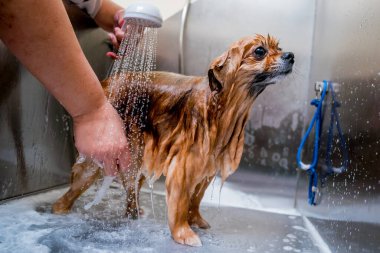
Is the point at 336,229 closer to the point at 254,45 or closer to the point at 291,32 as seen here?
the point at 254,45

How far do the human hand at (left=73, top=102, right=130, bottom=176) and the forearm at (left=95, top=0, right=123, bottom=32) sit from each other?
3.11 feet

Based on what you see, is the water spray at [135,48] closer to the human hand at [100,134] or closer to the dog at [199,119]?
the dog at [199,119]

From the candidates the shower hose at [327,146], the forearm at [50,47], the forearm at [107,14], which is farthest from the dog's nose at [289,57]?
the forearm at [107,14]

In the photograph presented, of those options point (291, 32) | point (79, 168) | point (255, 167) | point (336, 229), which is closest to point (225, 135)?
point (336, 229)

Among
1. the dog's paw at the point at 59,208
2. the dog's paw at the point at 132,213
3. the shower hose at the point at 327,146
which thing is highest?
the shower hose at the point at 327,146

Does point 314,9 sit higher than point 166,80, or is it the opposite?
point 314,9

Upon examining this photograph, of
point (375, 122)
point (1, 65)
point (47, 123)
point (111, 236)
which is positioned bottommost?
point (111, 236)

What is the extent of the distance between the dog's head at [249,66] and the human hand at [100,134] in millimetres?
362

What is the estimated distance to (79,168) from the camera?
1540mm

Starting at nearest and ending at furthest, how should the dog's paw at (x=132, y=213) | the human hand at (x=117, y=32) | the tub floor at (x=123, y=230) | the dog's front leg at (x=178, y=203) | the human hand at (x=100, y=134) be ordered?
1. the human hand at (x=100, y=134)
2. the tub floor at (x=123, y=230)
3. the dog's front leg at (x=178, y=203)
4. the dog's paw at (x=132, y=213)
5. the human hand at (x=117, y=32)

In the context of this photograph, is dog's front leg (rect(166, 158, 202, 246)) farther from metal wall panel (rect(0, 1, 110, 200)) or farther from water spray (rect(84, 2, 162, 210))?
metal wall panel (rect(0, 1, 110, 200))

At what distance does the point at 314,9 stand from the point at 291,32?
0.15 metres

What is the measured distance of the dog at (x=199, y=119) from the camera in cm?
125

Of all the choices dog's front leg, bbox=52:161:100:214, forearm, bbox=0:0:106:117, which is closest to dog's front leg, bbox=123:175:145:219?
dog's front leg, bbox=52:161:100:214
